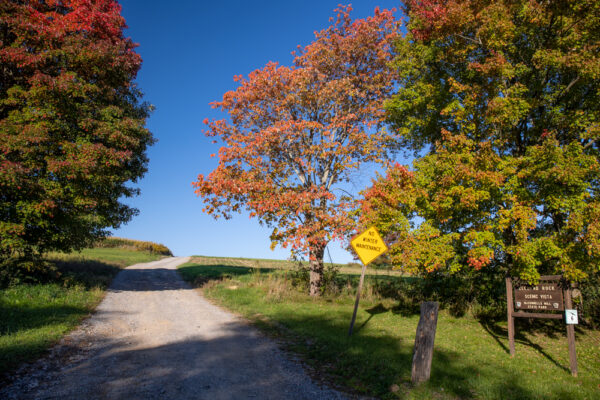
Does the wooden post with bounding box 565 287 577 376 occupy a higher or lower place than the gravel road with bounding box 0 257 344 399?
higher

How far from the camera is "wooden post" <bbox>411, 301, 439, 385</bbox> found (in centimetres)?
657

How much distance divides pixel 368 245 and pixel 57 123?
13.3 metres

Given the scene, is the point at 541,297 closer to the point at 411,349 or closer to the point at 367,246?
the point at 411,349

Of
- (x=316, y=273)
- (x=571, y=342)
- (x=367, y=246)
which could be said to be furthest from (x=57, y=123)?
(x=571, y=342)

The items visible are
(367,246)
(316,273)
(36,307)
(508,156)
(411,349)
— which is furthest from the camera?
(316,273)

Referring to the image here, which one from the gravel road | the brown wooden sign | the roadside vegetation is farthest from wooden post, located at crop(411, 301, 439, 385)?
the roadside vegetation

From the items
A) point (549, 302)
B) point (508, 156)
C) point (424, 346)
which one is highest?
point (508, 156)

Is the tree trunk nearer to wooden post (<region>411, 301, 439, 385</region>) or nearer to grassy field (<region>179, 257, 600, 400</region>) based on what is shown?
grassy field (<region>179, 257, 600, 400</region>)

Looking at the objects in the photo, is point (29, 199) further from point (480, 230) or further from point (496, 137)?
point (496, 137)

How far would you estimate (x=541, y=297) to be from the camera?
914 cm

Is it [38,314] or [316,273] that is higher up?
[316,273]

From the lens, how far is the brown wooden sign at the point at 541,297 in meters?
8.80

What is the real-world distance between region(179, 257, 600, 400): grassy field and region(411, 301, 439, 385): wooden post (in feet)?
0.80

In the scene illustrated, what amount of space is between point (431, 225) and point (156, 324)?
9.77 m
